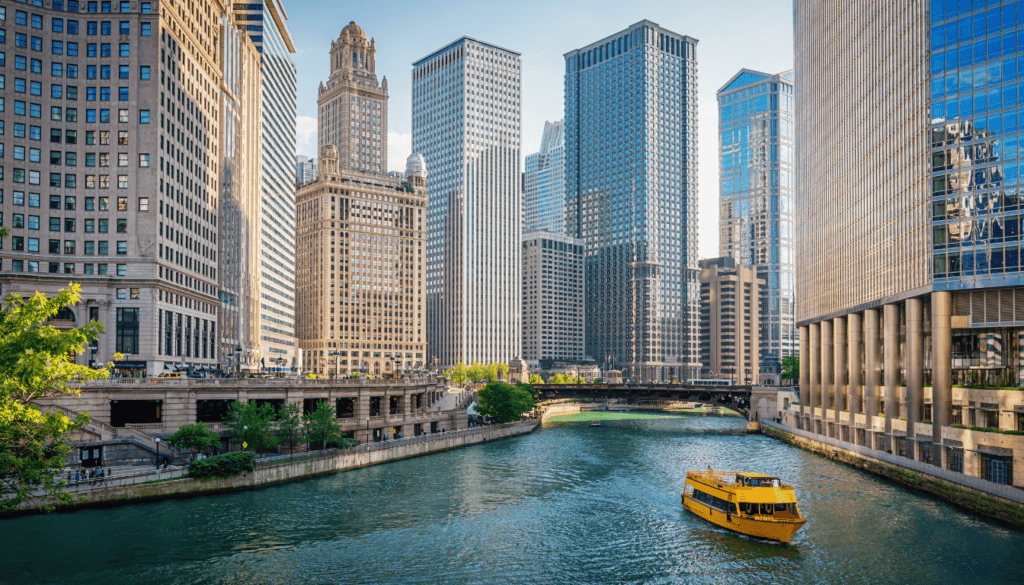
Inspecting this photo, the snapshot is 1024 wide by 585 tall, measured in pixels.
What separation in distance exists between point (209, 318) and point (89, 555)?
267 feet

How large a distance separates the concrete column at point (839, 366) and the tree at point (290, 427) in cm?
7759

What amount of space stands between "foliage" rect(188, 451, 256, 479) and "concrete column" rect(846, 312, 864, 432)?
7973cm

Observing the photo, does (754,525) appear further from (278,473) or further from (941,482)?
(278,473)

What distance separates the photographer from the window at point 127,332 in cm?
10394

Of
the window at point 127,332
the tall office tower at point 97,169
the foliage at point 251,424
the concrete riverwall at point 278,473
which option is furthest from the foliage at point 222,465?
the window at point 127,332

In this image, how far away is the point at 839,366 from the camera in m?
119

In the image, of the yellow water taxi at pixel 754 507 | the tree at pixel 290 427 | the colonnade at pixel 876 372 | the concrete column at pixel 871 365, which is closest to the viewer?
the yellow water taxi at pixel 754 507

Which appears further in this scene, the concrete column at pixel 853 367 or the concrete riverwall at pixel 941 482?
the concrete column at pixel 853 367

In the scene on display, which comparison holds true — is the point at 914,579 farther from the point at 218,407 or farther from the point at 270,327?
the point at 270,327

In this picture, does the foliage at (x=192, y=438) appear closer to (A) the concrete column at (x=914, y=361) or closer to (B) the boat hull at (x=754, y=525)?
(B) the boat hull at (x=754, y=525)

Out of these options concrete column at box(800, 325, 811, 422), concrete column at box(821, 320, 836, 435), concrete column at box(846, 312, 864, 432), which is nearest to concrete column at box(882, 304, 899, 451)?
concrete column at box(846, 312, 864, 432)

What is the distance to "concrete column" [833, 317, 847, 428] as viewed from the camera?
385 ft

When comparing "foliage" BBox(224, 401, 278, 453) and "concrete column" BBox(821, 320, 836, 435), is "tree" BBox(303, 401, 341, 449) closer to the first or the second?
"foliage" BBox(224, 401, 278, 453)

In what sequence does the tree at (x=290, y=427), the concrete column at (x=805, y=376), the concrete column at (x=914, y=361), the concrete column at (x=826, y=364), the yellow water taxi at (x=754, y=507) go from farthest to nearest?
the concrete column at (x=805, y=376) < the concrete column at (x=826, y=364) < the tree at (x=290, y=427) < the concrete column at (x=914, y=361) < the yellow water taxi at (x=754, y=507)
